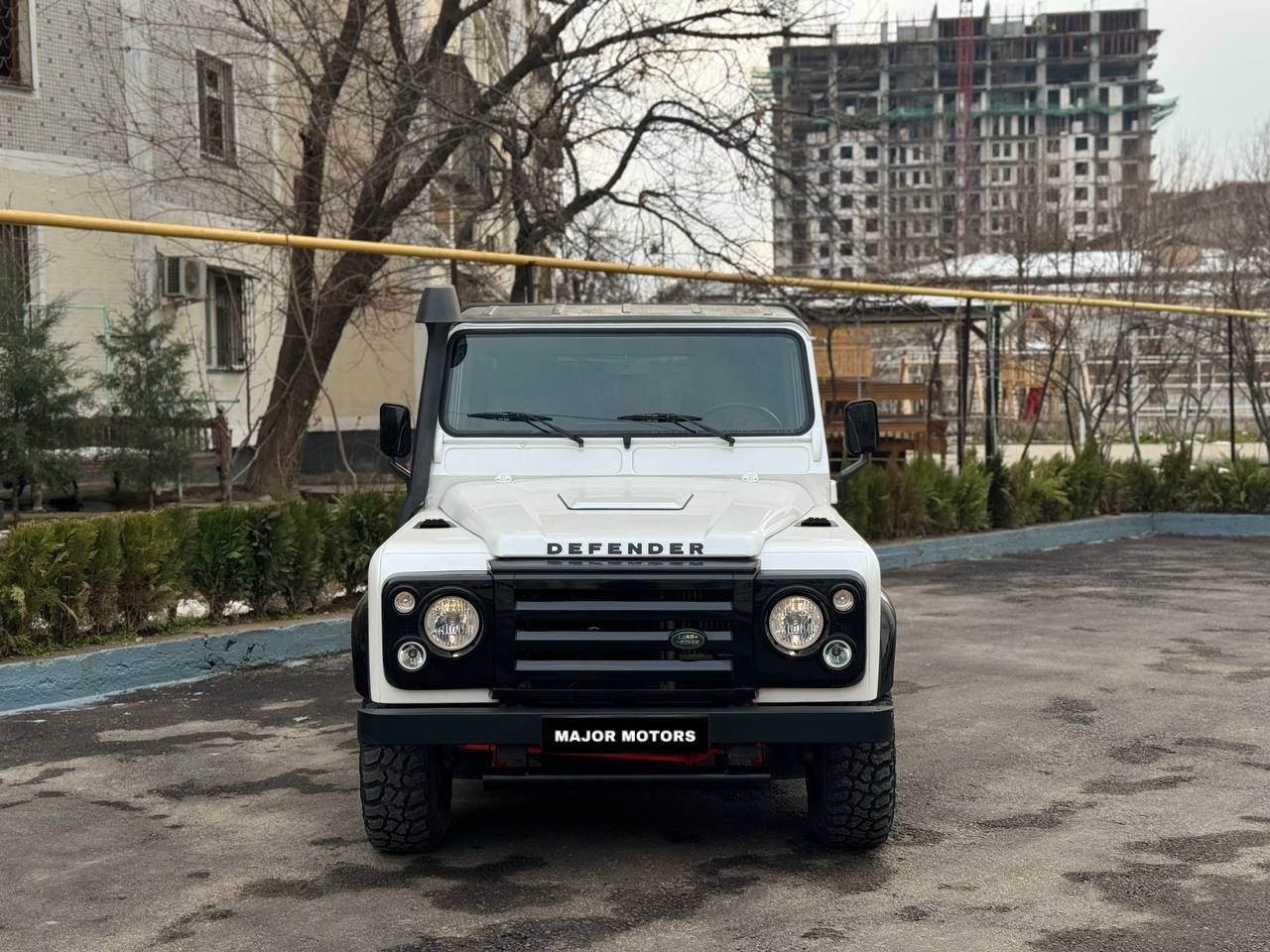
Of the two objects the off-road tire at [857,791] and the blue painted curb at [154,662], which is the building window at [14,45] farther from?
the off-road tire at [857,791]

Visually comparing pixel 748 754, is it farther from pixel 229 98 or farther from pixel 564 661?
pixel 229 98

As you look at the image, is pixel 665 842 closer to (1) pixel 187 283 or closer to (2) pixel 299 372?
(2) pixel 299 372

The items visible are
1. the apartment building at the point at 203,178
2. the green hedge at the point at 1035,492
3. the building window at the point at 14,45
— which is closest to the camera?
the apartment building at the point at 203,178

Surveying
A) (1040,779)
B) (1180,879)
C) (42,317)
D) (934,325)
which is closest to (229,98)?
(42,317)

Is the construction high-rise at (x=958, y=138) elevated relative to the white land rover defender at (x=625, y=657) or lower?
elevated

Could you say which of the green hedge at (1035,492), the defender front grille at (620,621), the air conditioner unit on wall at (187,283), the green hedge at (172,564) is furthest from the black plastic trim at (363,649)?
the air conditioner unit on wall at (187,283)

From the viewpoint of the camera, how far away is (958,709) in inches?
298

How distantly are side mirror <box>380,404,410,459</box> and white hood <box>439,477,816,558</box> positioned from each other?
0.50m

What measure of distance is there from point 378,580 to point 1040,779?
2.91m

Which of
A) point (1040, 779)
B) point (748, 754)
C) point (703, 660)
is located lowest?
point (1040, 779)

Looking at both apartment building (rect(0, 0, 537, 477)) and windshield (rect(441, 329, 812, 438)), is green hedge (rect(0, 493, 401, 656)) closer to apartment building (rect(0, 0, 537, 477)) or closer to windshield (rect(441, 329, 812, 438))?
apartment building (rect(0, 0, 537, 477))

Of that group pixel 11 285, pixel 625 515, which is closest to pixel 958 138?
pixel 11 285

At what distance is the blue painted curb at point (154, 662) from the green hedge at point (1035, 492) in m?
6.21

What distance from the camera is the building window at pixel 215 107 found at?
1520 centimetres
